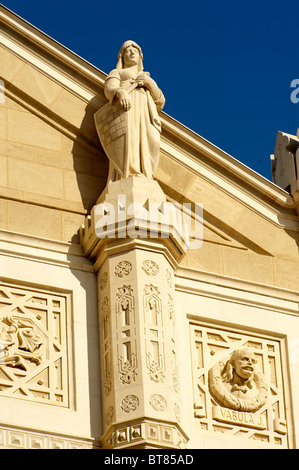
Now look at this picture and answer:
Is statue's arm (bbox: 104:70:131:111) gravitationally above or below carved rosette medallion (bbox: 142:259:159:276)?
above

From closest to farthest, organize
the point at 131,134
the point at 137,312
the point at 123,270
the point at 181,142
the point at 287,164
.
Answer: the point at 137,312 < the point at 123,270 < the point at 131,134 < the point at 181,142 < the point at 287,164

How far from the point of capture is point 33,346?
1959 cm

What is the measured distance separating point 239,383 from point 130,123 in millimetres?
3105

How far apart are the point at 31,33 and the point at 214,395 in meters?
4.62

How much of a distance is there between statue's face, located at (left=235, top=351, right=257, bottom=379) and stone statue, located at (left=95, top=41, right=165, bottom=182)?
7.31 feet

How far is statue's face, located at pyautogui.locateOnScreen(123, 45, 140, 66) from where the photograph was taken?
21.3m

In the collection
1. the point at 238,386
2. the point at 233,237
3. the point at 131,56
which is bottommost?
the point at 238,386

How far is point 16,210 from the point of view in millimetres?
20328

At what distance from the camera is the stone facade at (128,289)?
19328 mm

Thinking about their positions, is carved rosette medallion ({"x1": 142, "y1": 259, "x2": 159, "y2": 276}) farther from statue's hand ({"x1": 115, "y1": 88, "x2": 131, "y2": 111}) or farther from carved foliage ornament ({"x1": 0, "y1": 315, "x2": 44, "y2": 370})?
statue's hand ({"x1": 115, "y1": 88, "x2": 131, "y2": 111})

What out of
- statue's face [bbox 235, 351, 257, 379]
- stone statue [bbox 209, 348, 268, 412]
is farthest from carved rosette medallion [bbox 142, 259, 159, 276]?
statue's face [bbox 235, 351, 257, 379]

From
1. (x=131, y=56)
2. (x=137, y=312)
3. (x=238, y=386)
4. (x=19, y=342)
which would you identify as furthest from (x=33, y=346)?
(x=131, y=56)

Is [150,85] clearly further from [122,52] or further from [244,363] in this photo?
[244,363]

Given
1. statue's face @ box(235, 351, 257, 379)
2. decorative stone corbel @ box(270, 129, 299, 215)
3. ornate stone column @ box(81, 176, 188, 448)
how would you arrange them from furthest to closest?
decorative stone corbel @ box(270, 129, 299, 215) → statue's face @ box(235, 351, 257, 379) → ornate stone column @ box(81, 176, 188, 448)
